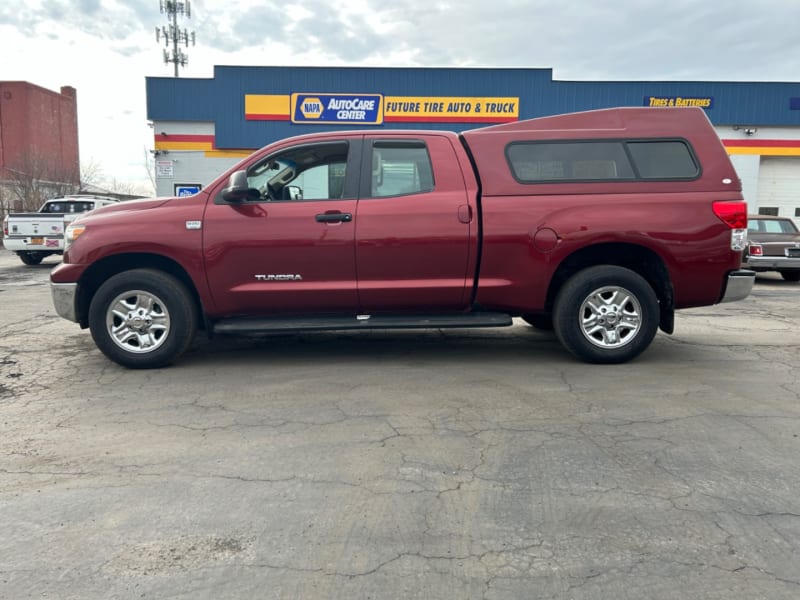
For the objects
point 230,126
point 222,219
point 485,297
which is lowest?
point 485,297

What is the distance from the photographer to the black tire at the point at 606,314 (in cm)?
536

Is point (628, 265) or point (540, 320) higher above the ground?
point (628, 265)

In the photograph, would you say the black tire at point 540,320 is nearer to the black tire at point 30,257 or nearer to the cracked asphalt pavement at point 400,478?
the cracked asphalt pavement at point 400,478

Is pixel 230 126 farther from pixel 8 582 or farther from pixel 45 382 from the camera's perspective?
pixel 8 582

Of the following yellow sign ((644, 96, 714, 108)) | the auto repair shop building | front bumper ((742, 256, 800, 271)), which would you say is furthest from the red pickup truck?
yellow sign ((644, 96, 714, 108))

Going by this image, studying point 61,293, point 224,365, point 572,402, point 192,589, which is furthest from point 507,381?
point 61,293

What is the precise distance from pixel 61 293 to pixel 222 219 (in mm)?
1562

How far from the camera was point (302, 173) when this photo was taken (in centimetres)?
555

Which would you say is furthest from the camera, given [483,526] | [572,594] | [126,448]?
[126,448]

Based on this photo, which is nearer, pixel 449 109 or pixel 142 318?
pixel 142 318

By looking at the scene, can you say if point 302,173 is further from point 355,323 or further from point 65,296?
point 65,296

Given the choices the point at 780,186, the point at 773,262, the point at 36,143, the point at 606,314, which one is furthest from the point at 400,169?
the point at 36,143

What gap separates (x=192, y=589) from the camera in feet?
7.64

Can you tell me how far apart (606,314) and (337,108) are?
20.4 meters
